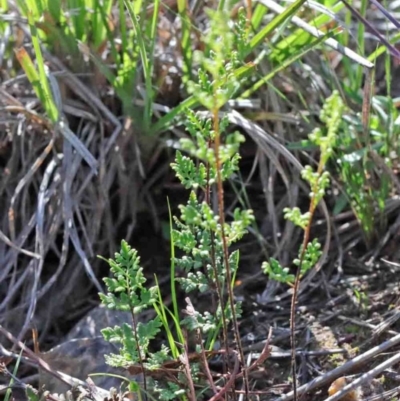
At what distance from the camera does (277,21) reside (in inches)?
70.1

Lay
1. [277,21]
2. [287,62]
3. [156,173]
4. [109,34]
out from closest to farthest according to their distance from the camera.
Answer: [277,21] < [287,62] < [109,34] < [156,173]

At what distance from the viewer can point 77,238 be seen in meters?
1.94

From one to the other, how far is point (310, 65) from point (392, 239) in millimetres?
526

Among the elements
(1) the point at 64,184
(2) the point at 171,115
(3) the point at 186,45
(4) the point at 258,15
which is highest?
(4) the point at 258,15

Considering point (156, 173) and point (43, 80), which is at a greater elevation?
point (43, 80)

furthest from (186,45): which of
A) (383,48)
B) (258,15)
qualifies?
(383,48)

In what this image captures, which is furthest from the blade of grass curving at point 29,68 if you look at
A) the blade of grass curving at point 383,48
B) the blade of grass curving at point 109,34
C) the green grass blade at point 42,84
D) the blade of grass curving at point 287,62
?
the blade of grass curving at point 383,48

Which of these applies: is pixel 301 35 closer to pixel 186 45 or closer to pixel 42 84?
pixel 186 45

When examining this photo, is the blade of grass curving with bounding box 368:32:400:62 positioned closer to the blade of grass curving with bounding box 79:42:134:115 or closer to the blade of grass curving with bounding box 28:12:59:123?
A: the blade of grass curving with bounding box 79:42:134:115

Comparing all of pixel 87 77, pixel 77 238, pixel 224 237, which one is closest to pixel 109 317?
pixel 77 238

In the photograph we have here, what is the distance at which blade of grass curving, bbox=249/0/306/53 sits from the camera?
171 cm

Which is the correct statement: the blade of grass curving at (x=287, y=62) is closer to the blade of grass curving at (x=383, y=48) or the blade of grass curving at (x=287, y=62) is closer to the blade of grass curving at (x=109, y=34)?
the blade of grass curving at (x=383, y=48)

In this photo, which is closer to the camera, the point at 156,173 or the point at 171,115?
the point at 171,115

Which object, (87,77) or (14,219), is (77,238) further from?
(87,77)
